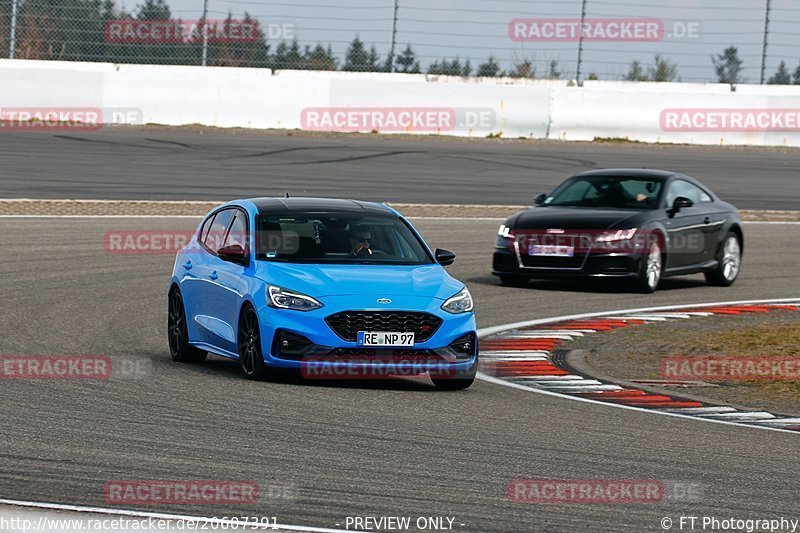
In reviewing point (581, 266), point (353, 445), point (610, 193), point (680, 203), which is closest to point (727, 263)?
point (680, 203)

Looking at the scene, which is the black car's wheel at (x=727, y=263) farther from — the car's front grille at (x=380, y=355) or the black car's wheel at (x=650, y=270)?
the car's front grille at (x=380, y=355)

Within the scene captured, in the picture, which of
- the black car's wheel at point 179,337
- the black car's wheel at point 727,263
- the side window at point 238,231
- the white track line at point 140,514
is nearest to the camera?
the white track line at point 140,514

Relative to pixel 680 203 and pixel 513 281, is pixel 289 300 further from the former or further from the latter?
pixel 680 203

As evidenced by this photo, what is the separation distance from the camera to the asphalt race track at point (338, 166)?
26094 millimetres

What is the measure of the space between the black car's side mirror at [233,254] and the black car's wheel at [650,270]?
7881mm

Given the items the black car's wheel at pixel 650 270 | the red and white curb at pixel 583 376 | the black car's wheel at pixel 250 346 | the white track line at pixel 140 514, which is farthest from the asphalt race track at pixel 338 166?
the white track line at pixel 140 514

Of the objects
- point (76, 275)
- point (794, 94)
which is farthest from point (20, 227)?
point (794, 94)

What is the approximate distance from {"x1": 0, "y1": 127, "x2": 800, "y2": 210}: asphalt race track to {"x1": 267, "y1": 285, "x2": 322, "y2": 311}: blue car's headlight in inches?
570

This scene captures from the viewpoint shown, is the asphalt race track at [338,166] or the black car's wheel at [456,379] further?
the asphalt race track at [338,166]

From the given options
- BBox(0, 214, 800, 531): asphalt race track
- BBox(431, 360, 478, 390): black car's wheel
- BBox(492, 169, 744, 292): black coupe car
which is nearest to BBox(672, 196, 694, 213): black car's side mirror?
BBox(492, 169, 744, 292): black coupe car

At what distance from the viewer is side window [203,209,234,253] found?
480 inches

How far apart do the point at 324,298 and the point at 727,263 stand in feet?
34.2

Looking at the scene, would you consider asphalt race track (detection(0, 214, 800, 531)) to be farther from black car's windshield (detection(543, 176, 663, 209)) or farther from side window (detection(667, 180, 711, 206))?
side window (detection(667, 180, 711, 206))

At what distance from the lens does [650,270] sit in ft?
60.2
